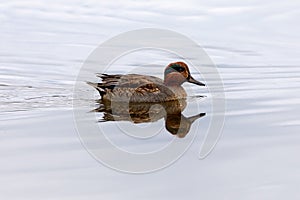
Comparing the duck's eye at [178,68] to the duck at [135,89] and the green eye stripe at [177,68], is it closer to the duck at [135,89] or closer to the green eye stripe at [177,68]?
the green eye stripe at [177,68]

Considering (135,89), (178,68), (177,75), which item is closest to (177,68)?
(178,68)

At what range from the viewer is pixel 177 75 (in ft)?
41.5

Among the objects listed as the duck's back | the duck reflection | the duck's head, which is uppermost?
the duck's head

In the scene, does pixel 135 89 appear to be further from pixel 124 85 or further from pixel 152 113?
pixel 152 113

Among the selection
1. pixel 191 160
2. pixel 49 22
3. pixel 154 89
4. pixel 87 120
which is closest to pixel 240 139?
pixel 191 160

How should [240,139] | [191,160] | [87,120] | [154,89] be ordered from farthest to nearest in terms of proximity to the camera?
1. [154,89]
2. [87,120]
3. [240,139]
4. [191,160]

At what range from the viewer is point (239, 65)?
49.0 feet

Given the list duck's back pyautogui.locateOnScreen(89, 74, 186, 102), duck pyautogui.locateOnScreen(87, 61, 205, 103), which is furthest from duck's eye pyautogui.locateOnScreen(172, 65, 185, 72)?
duck's back pyautogui.locateOnScreen(89, 74, 186, 102)

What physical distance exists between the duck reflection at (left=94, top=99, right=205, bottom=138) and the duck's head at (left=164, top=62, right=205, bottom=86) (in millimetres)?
432

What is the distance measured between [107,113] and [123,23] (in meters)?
7.85

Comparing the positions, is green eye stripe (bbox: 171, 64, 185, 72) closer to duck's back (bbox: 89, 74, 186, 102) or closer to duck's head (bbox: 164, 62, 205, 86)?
duck's head (bbox: 164, 62, 205, 86)

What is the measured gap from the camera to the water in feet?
24.3

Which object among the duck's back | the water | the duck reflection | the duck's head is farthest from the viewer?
the duck's head

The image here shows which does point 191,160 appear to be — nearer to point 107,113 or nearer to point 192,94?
point 107,113
